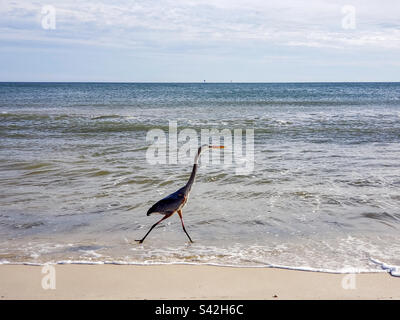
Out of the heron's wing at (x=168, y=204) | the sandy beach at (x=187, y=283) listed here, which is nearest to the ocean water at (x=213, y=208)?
the sandy beach at (x=187, y=283)

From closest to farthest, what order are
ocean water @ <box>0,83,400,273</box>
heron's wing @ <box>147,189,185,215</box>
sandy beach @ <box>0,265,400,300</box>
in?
sandy beach @ <box>0,265,400,300</box>, ocean water @ <box>0,83,400,273</box>, heron's wing @ <box>147,189,185,215</box>

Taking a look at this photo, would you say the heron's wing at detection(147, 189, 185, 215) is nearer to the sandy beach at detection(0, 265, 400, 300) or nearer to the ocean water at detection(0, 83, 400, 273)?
the ocean water at detection(0, 83, 400, 273)

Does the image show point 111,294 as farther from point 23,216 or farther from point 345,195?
point 345,195

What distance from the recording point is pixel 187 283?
14.4 feet

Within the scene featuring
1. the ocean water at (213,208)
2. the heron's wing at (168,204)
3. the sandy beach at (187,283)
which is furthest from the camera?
the heron's wing at (168,204)

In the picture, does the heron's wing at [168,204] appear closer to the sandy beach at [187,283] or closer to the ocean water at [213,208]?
the ocean water at [213,208]

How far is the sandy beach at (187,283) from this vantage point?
4082 millimetres

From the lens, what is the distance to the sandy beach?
4.08 m

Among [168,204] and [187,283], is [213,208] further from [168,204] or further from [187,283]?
[187,283]

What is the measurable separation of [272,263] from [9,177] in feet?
21.3

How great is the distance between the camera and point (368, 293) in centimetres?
408

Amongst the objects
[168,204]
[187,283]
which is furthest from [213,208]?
[187,283]

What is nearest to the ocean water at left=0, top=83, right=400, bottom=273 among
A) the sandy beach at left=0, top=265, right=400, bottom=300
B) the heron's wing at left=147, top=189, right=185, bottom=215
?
the sandy beach at left=0, top=265, right=400, bottom=300
